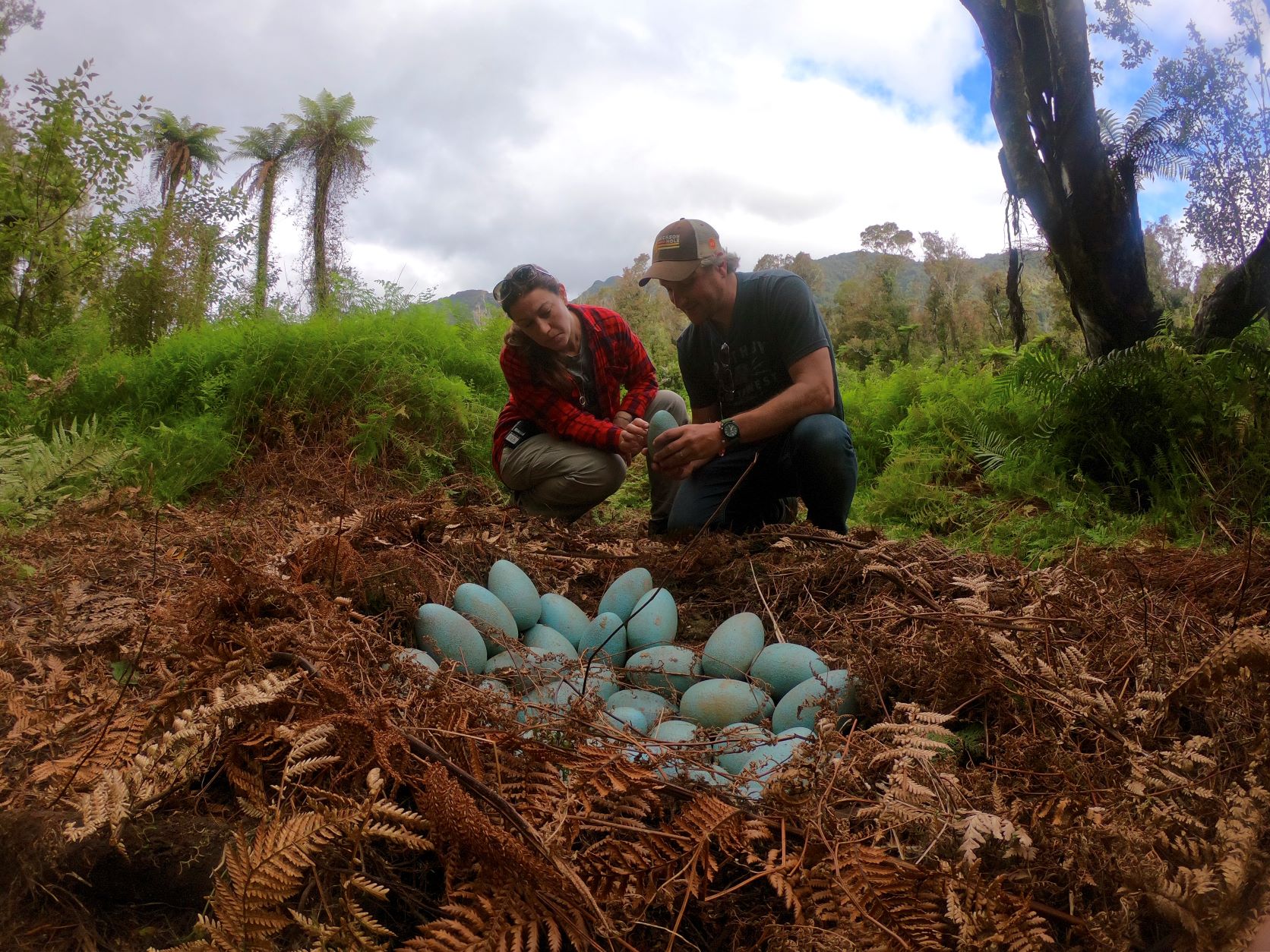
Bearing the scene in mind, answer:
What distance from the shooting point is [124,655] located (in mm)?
1438

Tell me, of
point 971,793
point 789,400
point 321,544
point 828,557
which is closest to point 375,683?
point 321,544

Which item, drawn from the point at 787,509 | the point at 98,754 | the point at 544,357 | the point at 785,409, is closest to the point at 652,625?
the point at 98,754

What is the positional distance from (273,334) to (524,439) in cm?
245

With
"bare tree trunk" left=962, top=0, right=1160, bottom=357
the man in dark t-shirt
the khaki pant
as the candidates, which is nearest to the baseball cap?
the man in dark t-shirt

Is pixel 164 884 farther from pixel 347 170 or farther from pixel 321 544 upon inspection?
pixel 347 170

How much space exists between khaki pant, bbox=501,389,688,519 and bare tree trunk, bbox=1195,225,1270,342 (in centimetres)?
305

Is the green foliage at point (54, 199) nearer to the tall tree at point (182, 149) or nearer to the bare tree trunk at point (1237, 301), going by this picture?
the bare tree trunk at point (1237, 301)

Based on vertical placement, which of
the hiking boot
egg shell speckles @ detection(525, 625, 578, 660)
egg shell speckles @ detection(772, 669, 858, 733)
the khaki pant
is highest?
the khaki pant

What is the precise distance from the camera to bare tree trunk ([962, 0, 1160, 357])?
14.8 feet

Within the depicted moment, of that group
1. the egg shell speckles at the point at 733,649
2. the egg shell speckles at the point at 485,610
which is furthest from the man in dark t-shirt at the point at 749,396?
the egg shell speckles at the point at 485,610

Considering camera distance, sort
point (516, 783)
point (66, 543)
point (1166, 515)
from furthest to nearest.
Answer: point (1166, 515) → point (66, 543) → point (516, 783)

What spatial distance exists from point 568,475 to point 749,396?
40.8 inches

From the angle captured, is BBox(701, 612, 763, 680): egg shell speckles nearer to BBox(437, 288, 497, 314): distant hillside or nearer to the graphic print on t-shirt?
the graphic print on t-shirt

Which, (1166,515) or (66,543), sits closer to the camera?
(66,543)
